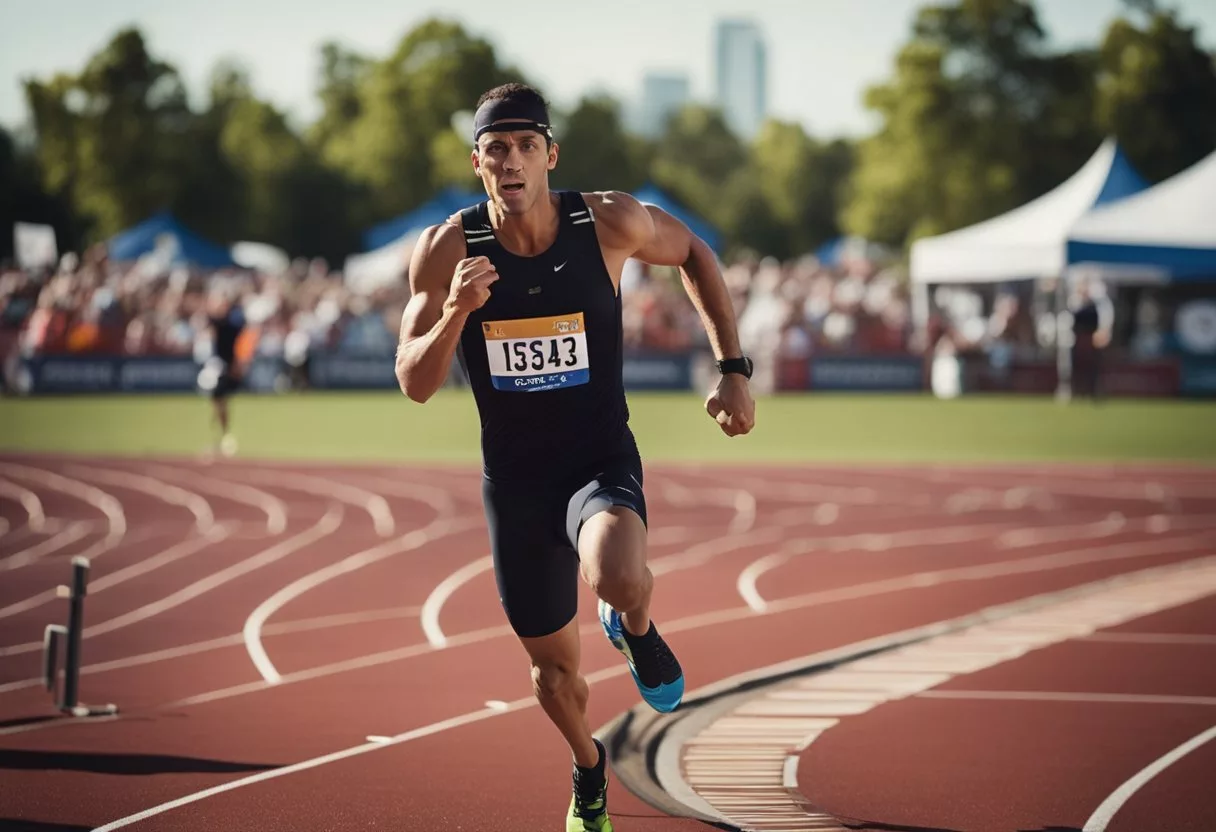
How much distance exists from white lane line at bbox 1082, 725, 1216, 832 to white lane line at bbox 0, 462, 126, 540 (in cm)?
985

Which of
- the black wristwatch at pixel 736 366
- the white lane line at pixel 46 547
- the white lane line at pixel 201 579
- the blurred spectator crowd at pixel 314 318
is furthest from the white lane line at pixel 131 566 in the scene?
the blurred spectator crowd at pixel 314 318

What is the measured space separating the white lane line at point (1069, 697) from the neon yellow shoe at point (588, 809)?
10.00 ft

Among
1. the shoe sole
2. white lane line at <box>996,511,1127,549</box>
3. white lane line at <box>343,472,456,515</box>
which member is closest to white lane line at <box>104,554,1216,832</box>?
the shoe sole

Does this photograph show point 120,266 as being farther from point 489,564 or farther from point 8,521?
point 489,564

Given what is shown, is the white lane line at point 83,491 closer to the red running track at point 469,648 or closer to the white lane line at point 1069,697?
the red running track at point 469,648

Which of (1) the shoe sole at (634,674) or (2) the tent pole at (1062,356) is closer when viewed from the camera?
(1) the shoe sole at (634,674)

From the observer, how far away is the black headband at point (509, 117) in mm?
5477

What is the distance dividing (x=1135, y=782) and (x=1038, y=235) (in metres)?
24.5

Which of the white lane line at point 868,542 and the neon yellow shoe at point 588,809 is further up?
the neon yellow shoe at point 588,809

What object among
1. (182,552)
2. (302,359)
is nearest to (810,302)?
(302,359)

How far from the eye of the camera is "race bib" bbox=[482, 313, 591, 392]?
5543mm

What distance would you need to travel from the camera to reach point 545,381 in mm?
5578

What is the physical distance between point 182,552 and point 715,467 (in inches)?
340

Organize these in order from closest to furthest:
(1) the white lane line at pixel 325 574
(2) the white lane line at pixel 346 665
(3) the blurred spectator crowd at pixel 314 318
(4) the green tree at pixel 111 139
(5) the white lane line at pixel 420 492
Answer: (2) the white lane line at pixel 346 665 → (1) the white lane line at pixel 325 574 → (5) the white lane line at pixel 420 492 → (3) the blurred spectator crowd at pixel 314 318 → (4) the green tree at pixel 111 139
